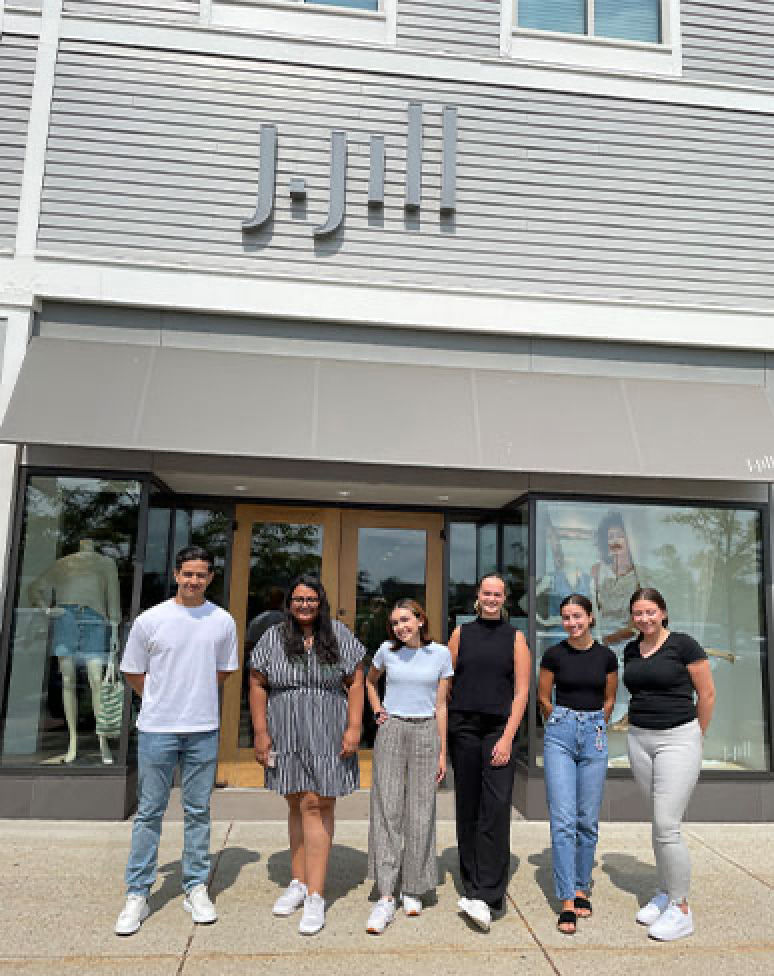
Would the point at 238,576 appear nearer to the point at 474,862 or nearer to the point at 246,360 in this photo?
the point at 246,360

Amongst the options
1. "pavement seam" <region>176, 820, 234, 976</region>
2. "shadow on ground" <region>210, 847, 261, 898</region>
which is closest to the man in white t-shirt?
"pavement seam" <region>176, 820, 234, 976</region>

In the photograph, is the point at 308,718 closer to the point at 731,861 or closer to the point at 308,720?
the point at 308,720

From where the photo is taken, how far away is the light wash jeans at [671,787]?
4.12 metres

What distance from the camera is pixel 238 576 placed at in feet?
24.8

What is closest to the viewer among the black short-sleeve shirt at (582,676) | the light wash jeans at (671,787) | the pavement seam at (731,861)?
the light wash jeans at (671,787)

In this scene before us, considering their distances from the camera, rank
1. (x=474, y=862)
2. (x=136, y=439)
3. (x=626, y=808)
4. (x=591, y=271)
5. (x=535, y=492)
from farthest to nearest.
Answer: (x=591, y=271) → (x=535, y=492) → (x=626, y=808) → (x=136, y=439) → (x=474, y=862)

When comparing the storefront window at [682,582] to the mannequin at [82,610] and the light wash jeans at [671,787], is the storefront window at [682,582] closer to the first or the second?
the light wash jeans at [671,787]

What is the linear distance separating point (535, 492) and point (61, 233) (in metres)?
4.89

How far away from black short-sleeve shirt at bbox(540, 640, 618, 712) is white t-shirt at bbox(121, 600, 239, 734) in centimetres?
199

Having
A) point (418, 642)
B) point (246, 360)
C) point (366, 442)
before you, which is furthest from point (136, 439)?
point (418, 642)

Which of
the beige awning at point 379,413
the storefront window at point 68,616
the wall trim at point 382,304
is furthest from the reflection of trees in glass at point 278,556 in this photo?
the wall trim at point 382,304

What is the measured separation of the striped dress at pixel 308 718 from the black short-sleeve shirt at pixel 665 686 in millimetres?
1620

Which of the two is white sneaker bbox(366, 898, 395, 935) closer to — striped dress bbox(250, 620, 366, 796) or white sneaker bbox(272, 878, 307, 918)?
white sneaker bbox(272, 878, 307, 918)

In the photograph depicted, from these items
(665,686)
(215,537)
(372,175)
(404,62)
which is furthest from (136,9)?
(665,686)
